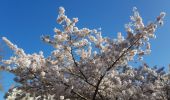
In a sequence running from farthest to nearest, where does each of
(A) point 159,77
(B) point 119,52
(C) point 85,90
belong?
(A) point 159,77 < (C) point 85,90 < (B) point 119,52

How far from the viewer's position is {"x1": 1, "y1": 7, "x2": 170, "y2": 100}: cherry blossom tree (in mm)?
11633

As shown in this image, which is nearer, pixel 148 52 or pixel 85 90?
pixel 148 52

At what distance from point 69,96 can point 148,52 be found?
3562 mm

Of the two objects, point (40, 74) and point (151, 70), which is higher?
point (151, 70)

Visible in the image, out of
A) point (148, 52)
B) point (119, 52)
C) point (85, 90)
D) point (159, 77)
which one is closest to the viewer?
point (119, 52)

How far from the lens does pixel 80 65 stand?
12422 mm

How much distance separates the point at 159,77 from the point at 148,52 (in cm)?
507

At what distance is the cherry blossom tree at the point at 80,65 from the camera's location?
38.2 feet

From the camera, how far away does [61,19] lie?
1179 centimetres

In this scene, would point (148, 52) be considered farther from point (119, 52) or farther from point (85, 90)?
point (85, 90)

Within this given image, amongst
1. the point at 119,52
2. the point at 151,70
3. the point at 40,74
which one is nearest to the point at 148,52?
the point at 119,52

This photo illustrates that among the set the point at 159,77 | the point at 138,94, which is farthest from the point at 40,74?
the point at 159,77

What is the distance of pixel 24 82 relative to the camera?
12.2m

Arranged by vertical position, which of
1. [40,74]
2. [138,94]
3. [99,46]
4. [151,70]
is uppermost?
[151,70]
